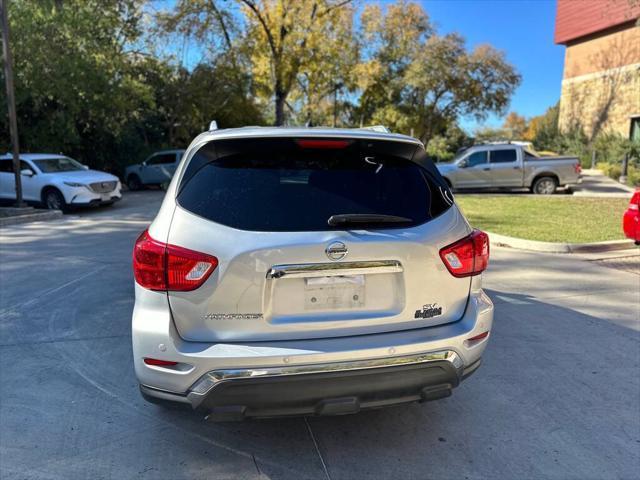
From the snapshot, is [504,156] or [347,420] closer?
[347,420]

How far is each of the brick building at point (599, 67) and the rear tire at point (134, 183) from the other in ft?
82.2

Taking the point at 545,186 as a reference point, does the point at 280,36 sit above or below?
above

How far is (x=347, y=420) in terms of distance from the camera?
3.38 metres

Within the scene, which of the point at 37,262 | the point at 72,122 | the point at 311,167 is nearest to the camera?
the point at 311,167

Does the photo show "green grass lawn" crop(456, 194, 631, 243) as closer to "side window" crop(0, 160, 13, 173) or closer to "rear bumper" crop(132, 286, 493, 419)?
"rear bumper" crop(132, 286, 493, 419)

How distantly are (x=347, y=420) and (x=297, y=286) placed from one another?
128 cm

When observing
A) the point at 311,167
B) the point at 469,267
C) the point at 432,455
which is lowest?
the point at 432,455

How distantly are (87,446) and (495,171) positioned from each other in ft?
56.2

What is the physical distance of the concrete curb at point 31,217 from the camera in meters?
11.7

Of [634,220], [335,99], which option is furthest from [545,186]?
[335,99]

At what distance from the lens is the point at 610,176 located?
2266cm

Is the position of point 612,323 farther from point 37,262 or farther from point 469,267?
point 37,262

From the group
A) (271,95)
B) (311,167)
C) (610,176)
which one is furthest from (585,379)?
(271,95)

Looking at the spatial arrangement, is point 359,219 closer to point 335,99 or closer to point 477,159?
point 477,159
